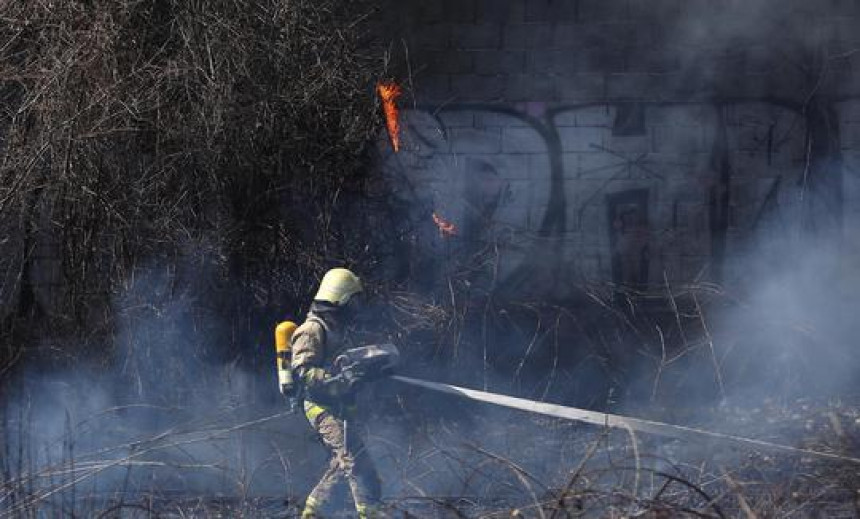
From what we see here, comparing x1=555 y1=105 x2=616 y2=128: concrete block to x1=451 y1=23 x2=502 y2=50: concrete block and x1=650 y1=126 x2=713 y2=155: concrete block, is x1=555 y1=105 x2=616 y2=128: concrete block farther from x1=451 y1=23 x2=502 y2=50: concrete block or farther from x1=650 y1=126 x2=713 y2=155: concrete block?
x1=451 y1=23 x2=502 y2=50: concrete block

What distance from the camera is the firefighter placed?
6.00 metres

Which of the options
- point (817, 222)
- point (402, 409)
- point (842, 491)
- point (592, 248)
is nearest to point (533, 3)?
point (592, 248)

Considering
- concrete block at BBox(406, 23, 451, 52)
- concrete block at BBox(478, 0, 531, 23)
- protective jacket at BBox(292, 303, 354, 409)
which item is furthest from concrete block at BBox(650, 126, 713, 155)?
protective jacket at BBox(292, 303, 354, 409)

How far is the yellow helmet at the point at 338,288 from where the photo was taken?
20.1ft

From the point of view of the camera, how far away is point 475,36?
27.2 feet

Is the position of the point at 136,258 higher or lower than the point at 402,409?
higher

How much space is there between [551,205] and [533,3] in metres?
1.48

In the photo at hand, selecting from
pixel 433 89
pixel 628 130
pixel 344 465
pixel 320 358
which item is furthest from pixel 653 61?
pixel 344 465

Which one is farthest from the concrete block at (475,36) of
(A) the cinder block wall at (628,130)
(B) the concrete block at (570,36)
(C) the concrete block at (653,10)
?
(C) the concrete block at (653,10)

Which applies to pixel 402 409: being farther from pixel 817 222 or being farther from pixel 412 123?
pixel 817 222

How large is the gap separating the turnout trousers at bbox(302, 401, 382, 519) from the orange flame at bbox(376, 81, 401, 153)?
2574mm

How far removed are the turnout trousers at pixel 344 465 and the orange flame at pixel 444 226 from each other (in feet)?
7.54

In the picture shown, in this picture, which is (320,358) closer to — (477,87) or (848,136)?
(477,87)

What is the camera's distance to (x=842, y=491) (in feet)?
19.7
